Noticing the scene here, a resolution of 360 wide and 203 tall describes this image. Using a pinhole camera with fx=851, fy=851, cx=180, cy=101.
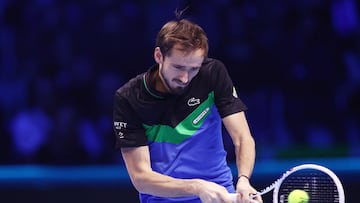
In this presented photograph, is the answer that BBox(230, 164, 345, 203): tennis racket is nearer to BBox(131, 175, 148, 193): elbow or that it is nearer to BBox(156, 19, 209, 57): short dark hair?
BBox(131, 175, 148, 193): elbow

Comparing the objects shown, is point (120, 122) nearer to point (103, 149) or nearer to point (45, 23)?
point (103, 149)

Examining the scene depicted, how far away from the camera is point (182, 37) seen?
12.1ft

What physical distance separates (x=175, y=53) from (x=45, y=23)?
4.41 metres

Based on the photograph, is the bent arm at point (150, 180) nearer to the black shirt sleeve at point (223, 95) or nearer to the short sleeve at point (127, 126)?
the short sleeve at point (127, 126)

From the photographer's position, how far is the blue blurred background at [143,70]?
24.2ft

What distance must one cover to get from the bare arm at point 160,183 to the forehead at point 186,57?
0.50 m

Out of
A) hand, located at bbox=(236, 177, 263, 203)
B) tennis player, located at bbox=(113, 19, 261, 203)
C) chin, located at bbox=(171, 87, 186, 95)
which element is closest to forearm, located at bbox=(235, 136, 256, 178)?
tennis player, located at bbox=(113, 19, 261, 203)

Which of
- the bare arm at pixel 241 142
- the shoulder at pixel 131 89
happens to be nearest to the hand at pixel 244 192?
the bare arm at pixel 241 142

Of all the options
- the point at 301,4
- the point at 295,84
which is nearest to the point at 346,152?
the point at 295,84

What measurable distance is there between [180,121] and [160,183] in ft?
1.06

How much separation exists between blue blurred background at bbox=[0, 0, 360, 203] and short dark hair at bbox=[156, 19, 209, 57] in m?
3.48

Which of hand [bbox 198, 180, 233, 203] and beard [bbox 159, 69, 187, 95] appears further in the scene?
beard [bbox 159, 69, 187, 95]

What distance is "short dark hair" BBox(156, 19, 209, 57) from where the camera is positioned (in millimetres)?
3688

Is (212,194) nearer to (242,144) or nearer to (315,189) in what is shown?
(242,144)
